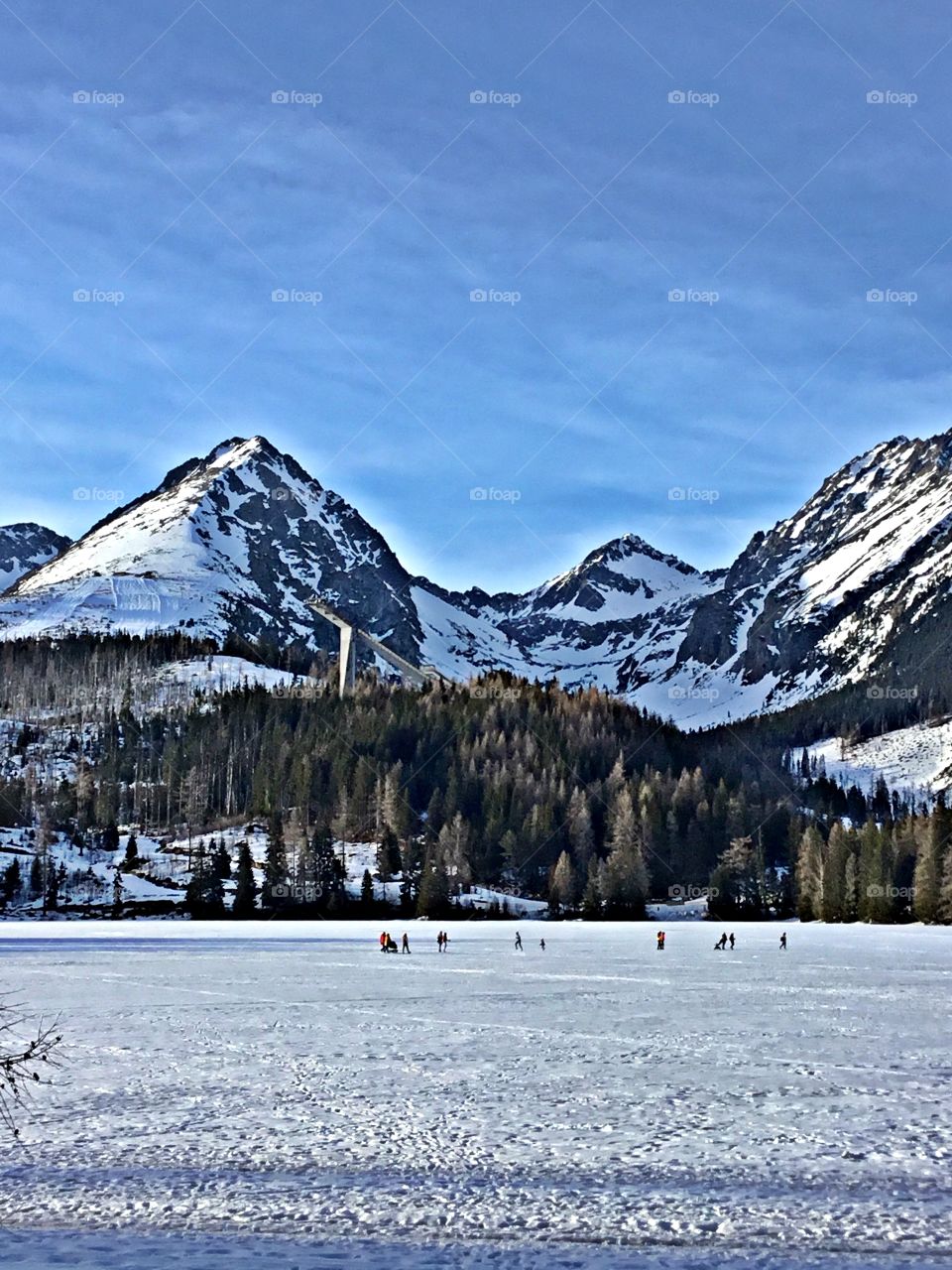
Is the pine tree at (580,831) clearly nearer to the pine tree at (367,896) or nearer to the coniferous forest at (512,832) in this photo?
the coniferous forest at (512,832)

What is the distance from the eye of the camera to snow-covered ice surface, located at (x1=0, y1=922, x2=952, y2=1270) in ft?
50.0

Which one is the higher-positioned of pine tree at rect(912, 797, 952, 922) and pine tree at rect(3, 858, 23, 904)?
pine tree at rect(912, 797, 952, 922)

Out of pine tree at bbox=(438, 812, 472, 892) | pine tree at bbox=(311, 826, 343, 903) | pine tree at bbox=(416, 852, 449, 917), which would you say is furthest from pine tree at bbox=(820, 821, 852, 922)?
pine tree at bbox=(311, 826, 343, 903)

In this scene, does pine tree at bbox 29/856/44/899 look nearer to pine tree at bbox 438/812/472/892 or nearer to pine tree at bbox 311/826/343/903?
pine tree at bbox 311/826/343/903

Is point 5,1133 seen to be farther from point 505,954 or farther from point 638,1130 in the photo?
point 505,954

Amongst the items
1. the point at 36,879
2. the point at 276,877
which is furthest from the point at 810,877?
the point at 36,879

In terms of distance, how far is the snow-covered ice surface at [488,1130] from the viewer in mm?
15242

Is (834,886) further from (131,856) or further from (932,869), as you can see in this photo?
(131,856)

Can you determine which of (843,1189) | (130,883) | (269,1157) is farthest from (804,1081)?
(130,883)

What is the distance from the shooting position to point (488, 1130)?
2138 cm

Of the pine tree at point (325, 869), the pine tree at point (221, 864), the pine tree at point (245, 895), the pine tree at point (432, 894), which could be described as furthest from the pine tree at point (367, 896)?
the pine tree at point (221, 864)

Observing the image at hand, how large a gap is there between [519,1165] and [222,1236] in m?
5.43

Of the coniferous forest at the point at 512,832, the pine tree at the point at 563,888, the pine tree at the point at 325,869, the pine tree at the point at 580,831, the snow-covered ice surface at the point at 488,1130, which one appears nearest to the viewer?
the snow-covered ice surface at the point at 488,1130

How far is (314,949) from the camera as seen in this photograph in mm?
72875
